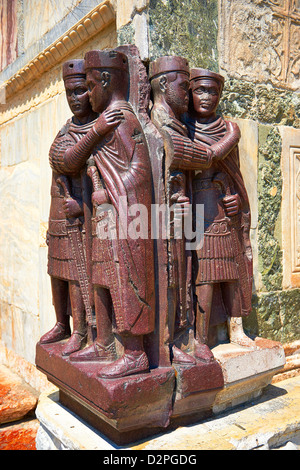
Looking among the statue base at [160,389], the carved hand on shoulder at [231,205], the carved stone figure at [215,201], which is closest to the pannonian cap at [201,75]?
the carved stone figure at [215,201]

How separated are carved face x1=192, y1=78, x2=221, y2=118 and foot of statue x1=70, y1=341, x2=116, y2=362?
1251mm

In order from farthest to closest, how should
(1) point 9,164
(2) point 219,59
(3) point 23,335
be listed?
(1) point 9,164 → (3) point 23,335 → (2) point 219,59

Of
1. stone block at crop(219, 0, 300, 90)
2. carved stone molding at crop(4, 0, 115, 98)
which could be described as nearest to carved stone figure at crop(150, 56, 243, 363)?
stone block at crop(219, 0, 300, 90)

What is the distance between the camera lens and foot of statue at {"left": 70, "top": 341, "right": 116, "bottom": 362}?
194 centimetres

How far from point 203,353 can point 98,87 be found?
4.42 feet

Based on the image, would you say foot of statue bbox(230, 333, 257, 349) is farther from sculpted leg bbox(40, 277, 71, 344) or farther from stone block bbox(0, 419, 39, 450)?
stone block bbox(0, 419, 39, 450)

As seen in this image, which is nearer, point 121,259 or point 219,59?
point 121,259

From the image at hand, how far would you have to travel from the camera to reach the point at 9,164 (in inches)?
158

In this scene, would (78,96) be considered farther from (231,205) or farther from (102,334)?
(102,334)

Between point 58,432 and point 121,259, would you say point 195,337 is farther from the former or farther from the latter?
point 58,432

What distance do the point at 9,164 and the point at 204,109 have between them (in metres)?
2.51

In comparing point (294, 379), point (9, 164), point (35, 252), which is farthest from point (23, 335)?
point (294, 379)

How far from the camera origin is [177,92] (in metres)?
1.95

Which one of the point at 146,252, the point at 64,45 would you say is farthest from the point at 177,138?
the point at 64,45
